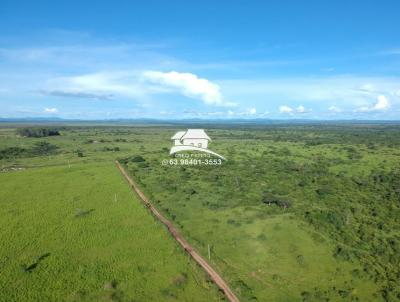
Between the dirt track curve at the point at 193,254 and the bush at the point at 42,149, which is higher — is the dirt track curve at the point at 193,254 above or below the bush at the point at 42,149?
below

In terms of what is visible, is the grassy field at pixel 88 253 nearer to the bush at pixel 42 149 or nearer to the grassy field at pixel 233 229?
the grassy field at pixel 233 229

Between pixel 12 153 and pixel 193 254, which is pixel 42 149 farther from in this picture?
pixel 193 254

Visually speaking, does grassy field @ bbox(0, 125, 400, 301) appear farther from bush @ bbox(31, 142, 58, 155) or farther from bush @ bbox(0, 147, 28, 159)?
bush @ bbox(31, 142, 58, 155)

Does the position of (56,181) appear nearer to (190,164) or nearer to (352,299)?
(190,164)

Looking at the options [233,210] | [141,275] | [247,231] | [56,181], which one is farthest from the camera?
[56,181]

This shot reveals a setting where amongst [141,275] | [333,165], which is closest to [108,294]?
[141,275]

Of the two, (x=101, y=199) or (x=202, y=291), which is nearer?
(x=202, y=291)

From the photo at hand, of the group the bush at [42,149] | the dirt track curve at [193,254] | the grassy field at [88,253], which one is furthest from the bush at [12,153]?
the dirt track curve at [193,254]
